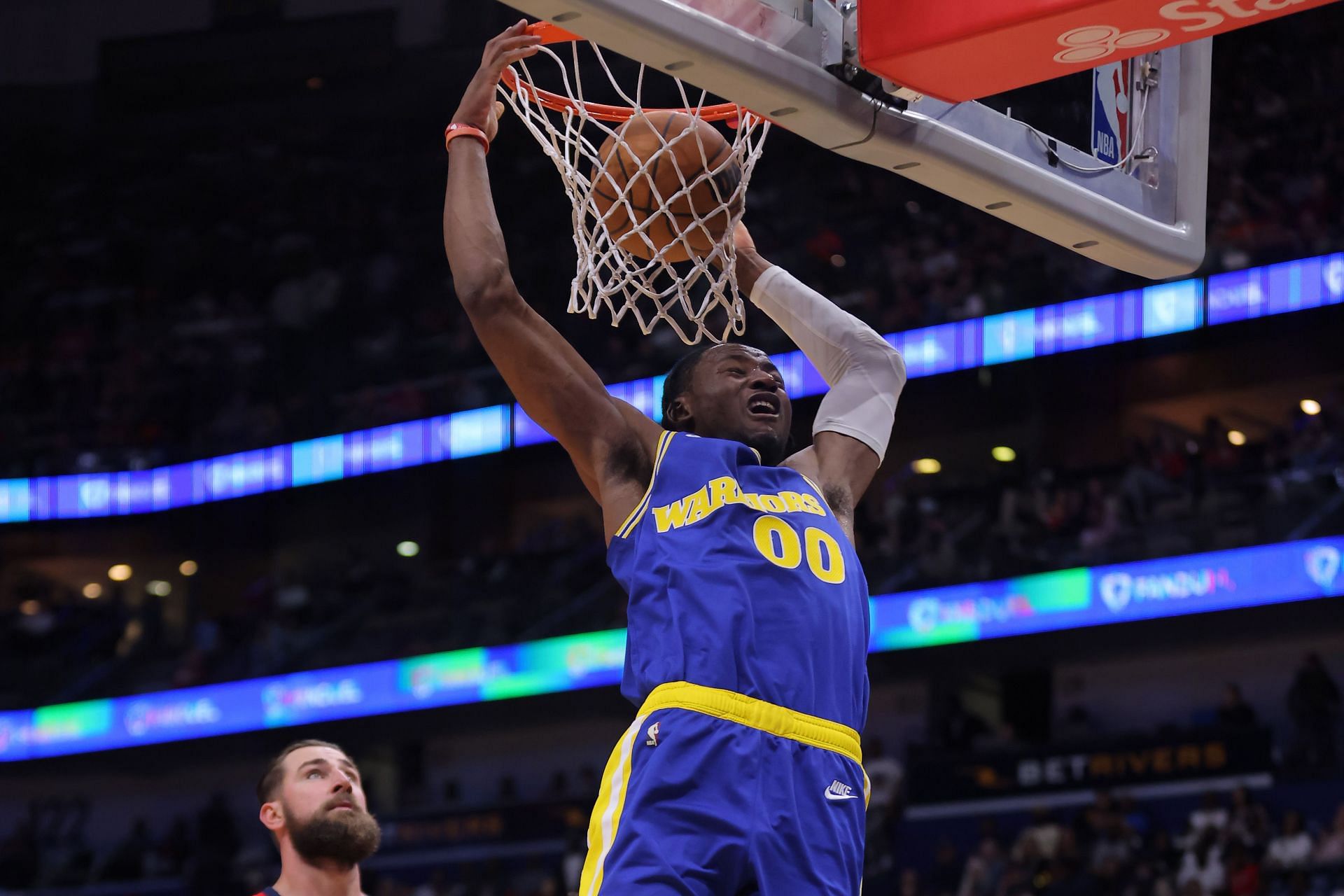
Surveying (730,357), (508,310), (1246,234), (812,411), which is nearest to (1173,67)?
(730,357)

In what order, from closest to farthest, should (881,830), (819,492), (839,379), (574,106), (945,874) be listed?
(819,492) < (839,379) < (574,106) < (945,874) < (881,830)

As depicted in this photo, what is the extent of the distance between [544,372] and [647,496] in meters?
0.29

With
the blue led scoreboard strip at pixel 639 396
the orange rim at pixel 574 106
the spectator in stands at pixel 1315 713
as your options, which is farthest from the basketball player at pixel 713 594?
the spectator in stands at pixel 1315 713

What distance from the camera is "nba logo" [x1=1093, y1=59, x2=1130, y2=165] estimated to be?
363 cm

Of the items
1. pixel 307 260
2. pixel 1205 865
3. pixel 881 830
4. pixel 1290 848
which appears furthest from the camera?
pixel 307 260

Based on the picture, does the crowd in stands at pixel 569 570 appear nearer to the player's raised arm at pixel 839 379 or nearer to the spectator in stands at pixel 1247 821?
the spectator in stands at pixel 1247 821

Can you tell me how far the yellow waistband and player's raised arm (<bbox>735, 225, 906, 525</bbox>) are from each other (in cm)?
55

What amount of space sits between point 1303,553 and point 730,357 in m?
10.4

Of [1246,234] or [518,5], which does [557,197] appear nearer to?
[1246,234]

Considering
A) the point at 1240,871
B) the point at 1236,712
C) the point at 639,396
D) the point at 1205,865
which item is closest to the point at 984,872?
the point at 1205,865

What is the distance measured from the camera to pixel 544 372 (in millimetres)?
3105

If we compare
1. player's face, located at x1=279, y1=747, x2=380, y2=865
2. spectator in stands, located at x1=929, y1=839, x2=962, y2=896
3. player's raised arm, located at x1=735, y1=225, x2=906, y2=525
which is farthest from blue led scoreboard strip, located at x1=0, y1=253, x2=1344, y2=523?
player's raised arm, located at x1=735, y1=225, x2=906, y2=525

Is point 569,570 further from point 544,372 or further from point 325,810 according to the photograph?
point 544,372

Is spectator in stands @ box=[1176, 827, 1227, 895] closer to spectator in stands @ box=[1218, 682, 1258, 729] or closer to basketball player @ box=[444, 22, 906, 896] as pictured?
spectator in stands @ box=[1218, 682, 1258, 729]
